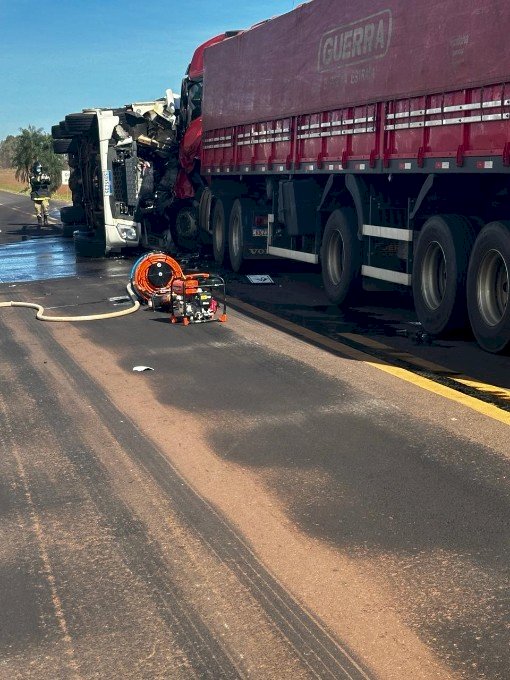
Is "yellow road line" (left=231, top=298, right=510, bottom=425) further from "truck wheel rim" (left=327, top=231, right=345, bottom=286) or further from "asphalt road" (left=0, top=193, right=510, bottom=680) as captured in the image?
"truck wheel rim" (left=327, top=231, right=345, bottom=286)

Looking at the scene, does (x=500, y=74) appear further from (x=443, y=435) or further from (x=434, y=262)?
(x=443, y=435)

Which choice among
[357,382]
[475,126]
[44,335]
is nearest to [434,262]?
[475,126]

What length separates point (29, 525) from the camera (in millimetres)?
5562

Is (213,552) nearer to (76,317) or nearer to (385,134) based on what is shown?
(385,134)

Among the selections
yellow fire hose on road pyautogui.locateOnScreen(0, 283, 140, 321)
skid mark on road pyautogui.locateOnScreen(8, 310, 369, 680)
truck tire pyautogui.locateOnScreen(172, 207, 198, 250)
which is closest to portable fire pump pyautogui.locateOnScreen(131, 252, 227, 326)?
yellow fire hose on road pyautogui.locateOnScreen(0, 283, 140, 321)

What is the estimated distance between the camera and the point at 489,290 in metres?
10.2

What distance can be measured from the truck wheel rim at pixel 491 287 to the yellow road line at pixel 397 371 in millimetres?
858

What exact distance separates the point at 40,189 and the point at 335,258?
2257cm

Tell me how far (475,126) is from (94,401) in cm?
440

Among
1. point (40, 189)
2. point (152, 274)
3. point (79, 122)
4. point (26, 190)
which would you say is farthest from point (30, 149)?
point (152, 274)

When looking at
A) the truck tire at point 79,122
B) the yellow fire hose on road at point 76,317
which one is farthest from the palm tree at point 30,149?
the yellow fire hose on road at point 76,317

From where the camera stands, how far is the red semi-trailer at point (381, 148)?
393 inches

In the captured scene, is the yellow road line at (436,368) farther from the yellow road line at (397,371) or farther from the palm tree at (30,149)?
→ the palm tree at (30,149)

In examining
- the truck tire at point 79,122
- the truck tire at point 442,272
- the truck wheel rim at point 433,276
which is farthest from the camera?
the truck tire at point 79,122
